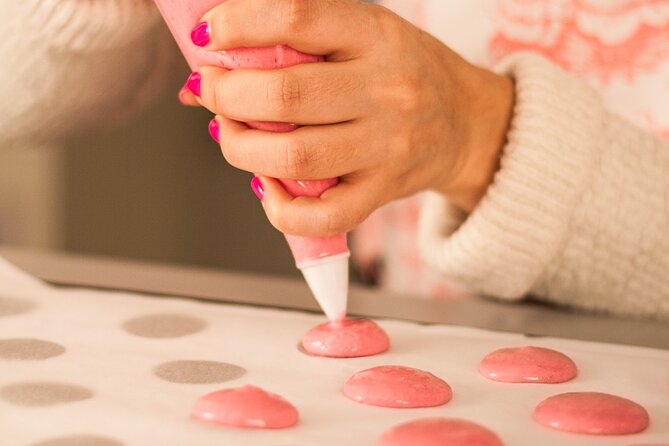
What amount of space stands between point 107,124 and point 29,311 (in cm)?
36

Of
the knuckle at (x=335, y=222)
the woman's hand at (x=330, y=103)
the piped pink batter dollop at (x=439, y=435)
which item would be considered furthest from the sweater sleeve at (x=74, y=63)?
the piped pink batter dollop at (x=439, y=435)

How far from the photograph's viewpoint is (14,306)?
46 centimetres

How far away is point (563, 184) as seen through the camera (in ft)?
1.72

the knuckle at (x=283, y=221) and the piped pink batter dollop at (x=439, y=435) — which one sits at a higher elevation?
the knuckle at (x=283, y=221)

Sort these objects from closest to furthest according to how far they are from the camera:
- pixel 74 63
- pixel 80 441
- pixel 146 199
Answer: pixel 80 441 < pixel 74 63 < pixel 146 199

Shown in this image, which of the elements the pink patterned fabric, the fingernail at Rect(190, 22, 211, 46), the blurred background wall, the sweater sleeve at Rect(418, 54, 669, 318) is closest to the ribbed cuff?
the sweater sleeve at Rect(418, 54, 669, 318)

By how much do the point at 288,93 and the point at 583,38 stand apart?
14.7 inches

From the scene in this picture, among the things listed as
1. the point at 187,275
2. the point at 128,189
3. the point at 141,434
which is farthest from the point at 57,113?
the point at 128,189

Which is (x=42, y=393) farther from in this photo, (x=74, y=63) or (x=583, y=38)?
(x=583, y=38)

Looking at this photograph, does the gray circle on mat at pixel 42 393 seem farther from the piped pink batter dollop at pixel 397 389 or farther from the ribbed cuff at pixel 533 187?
the ribbed cuff at pixel 533 187

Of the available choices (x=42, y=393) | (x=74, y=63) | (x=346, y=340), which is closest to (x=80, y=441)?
(x=42, y=393)

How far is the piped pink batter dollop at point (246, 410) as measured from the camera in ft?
1.02

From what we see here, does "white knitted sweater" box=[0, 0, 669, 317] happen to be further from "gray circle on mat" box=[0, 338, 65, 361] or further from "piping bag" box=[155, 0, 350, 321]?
"gray circle on mat" box=[0, 338, 65, 361]

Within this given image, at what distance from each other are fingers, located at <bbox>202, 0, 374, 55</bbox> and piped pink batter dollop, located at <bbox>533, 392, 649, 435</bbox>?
0.62 ft
